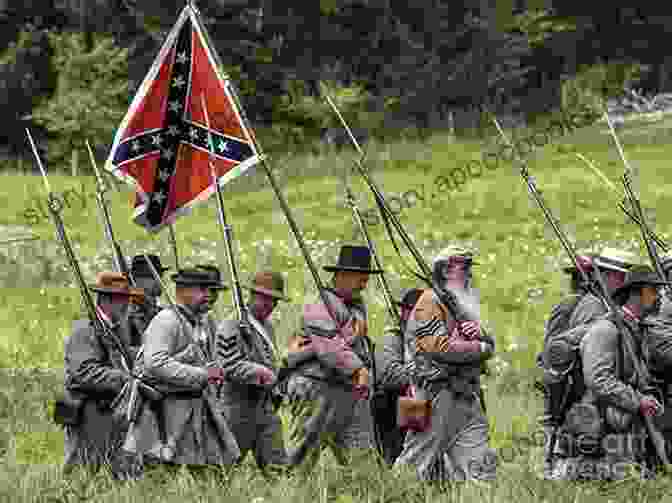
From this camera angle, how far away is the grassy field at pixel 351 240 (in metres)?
10.4

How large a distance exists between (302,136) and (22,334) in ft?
99.2

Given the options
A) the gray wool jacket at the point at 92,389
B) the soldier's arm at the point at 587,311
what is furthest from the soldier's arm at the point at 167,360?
the soldier's arm at the point at 587,311

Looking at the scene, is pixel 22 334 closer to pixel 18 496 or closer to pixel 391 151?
pixel 18 496

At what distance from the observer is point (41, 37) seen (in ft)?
165

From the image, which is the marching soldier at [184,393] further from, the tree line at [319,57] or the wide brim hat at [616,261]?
the tree line at [319,57]

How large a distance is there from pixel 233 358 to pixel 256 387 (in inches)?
12.1

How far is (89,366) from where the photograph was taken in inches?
427

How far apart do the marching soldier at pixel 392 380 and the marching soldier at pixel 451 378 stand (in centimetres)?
53

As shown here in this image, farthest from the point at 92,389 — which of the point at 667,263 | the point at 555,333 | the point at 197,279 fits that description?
the point at 667,263

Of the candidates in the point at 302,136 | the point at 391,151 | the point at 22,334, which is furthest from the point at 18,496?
the point at 302,136

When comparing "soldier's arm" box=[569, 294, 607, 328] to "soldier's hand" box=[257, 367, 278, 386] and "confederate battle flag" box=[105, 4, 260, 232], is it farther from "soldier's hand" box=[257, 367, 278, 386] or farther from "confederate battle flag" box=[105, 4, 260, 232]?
"confederate battle flag" box=[105, 4, 260, 232]

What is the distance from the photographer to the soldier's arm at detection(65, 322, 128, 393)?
10.8m

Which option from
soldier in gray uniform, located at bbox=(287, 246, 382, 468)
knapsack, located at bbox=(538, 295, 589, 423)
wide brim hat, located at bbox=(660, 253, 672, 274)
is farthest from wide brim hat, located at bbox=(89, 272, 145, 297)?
wide brim hat, located at bbox=(660, 253, 672, 274)

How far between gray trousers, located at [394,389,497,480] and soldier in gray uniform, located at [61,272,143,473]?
1992 mm
